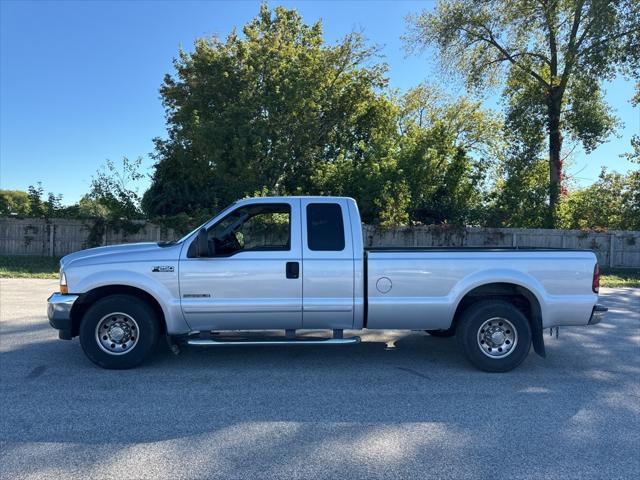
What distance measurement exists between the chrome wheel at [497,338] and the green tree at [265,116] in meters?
17.2

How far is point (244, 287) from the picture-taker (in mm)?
5965

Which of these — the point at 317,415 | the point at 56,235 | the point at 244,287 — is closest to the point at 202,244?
the point at 244,287

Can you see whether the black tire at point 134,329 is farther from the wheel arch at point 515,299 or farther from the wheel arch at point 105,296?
the wheel arch at point 515,299

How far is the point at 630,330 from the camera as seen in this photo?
30.0 feet

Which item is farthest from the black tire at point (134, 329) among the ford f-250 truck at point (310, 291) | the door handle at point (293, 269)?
the door handle at point (293, 269)

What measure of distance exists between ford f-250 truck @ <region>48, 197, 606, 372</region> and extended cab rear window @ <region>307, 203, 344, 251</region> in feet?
0.04

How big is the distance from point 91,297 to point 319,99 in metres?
19.5

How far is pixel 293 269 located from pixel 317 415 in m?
1.84

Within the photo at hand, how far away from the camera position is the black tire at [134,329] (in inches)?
232

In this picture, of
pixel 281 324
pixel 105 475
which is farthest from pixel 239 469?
pixel 281 324

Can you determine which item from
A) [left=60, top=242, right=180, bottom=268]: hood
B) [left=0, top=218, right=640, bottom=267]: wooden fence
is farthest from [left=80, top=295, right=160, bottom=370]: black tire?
[left=0, top=218, right=640, bottom=267]: wooden fence

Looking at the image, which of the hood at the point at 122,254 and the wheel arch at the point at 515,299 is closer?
→ the hood at the point at 122,254

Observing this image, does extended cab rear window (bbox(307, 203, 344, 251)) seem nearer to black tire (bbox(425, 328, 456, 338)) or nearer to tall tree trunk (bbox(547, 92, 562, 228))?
black tire (bbox(425, 328, 456, 338))

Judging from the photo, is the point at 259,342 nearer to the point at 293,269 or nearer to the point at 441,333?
the point at 293,269
